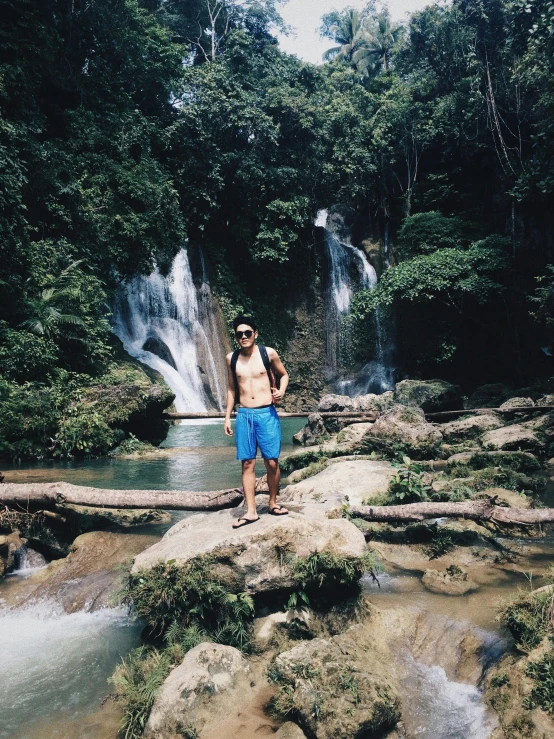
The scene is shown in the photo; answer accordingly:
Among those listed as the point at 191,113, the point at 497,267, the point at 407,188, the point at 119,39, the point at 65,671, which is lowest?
the point at 65,671

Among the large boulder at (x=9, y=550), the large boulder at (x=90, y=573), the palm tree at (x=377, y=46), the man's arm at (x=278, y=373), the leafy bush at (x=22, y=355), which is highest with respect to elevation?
the palm tree at (x=377, y=46)

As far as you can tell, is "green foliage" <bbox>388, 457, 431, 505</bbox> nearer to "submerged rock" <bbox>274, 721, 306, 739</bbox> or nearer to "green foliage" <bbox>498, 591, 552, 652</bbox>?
"green foliage" <bbox>498, 591, 552, 652</bbox>

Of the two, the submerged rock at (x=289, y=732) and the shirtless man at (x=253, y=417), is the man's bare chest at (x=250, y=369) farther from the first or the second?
the submerged rock at (x=289, y=732)

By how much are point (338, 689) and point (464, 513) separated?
2.40 meters

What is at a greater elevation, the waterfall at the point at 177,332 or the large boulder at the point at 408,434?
the waterfall at the point at 177,332

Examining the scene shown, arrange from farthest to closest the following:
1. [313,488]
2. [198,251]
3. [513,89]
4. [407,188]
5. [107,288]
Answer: [407,188]
[198,251]
[513,89]
[107,288]
[313,488]

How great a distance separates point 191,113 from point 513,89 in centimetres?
1298

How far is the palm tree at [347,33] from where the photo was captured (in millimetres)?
37000

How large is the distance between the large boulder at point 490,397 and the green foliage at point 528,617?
13.7 m

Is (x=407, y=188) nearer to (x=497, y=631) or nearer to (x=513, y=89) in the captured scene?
(x=513, y=89)

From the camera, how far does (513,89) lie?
19.4 metres

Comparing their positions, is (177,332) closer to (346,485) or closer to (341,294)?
(341,294)

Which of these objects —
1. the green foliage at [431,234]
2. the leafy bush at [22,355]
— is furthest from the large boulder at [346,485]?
the green foliage at [431,234]

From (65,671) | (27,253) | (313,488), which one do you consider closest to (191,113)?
(27,253)
